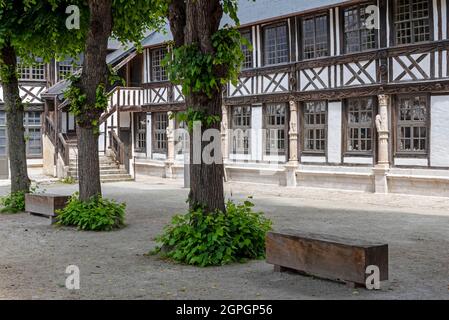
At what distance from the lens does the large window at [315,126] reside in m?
22.1

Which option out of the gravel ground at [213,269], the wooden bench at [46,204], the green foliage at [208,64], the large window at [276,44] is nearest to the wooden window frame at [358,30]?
the large window at [276,44]

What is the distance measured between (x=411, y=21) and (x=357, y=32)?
198 centimetres

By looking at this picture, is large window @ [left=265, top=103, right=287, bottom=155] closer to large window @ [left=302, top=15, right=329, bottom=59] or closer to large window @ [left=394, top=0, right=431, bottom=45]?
large window @ [left=302, top=15, right=329, bottom=59]

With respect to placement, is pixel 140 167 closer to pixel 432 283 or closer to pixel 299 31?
pixel 299 31

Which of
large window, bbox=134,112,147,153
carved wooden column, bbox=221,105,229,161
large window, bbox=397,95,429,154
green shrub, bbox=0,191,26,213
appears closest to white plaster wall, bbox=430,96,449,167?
large window, bbox=397,95,429,154

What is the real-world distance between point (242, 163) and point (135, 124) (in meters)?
8.11

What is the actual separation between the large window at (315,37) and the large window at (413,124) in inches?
140

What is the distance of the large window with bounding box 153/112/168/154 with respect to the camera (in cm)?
2962

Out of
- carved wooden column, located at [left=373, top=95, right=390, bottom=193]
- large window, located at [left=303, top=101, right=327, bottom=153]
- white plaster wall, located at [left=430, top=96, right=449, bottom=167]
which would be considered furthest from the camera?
large window, located at [left=303, top=101, right=327, bottom=153]

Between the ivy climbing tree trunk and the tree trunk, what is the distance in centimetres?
408

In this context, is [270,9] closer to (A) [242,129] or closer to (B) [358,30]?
(B) [358,30]

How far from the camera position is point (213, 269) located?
916cm

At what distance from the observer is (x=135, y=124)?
31500mm
